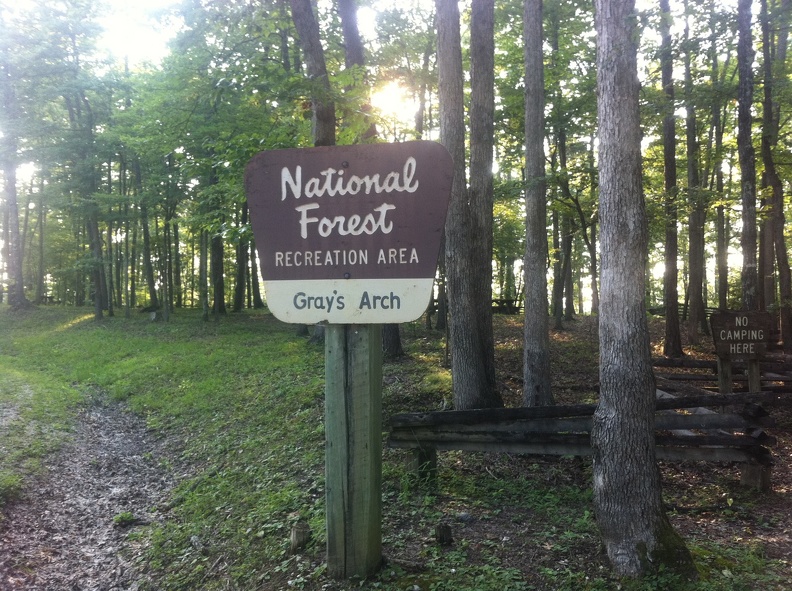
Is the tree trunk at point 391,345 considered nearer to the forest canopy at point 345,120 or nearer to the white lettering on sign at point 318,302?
the forest canopy at point 345,120

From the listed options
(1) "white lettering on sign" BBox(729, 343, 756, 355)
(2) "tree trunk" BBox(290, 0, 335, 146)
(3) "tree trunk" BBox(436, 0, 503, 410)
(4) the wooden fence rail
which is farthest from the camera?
(1) "white lettering on sign" BBox(729, 343, 756, 355)

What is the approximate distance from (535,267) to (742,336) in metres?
3.57

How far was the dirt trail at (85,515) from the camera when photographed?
16.9ft

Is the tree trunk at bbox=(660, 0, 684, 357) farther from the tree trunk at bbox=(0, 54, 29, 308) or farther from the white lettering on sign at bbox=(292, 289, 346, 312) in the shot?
the tree trunk at bbox=(0, 54, 29, 308)

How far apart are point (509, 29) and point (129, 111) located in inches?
616

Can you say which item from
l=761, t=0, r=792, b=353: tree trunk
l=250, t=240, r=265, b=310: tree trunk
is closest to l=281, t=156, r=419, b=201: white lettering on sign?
l=761, t=0, r=792, b=353: tree trunk

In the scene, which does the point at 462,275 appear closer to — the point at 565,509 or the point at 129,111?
the point at 565,509

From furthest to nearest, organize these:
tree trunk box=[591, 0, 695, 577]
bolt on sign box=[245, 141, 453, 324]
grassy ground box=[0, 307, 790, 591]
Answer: grassy ground box=[0, 307, 790, 591]
tree trunk box=[591, 0, 695, 577]
bolt on sign box=[245, 141, 453, 324]

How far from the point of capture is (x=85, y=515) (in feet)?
21.6

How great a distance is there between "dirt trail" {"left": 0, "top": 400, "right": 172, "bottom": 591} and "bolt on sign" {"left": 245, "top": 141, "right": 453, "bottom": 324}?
355 cm

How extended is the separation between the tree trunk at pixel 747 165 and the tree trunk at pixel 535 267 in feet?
14.8

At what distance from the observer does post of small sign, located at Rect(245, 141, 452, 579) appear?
3.38 metres

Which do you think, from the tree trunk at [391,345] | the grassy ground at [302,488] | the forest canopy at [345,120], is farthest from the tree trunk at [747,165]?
the tree trunk at [391,345]

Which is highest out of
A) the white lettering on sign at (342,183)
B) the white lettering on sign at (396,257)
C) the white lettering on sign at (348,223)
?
the white lettering on sign at (342,183)
